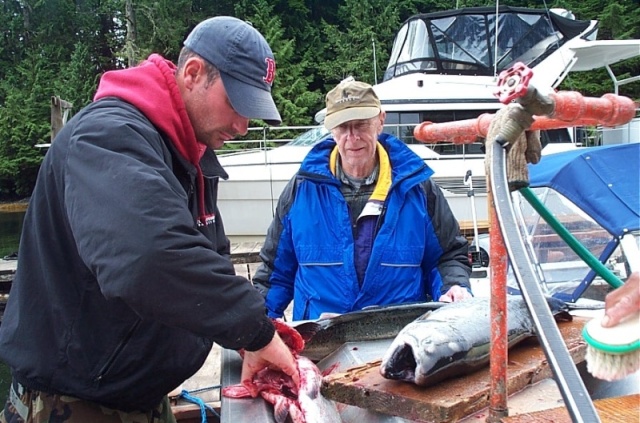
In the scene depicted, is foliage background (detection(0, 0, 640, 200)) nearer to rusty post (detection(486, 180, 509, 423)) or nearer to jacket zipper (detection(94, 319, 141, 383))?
jacket zipper (detection(94, 319, 141, 383))

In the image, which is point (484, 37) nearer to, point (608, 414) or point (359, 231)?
point (359, 231)

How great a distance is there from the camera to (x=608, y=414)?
133cm

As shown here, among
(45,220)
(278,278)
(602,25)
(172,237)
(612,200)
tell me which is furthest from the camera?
(602,25)

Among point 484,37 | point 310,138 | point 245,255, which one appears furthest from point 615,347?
point 484,37

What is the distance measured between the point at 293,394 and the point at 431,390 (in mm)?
551

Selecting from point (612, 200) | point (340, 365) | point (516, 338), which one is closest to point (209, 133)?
point (340, 365)

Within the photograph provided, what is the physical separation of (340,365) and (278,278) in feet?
4.20

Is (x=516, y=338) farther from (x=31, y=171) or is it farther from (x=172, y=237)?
(x=31, y=171)

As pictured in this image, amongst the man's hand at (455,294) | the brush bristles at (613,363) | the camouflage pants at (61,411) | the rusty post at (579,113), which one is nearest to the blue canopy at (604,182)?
the man's hand at (455,294)

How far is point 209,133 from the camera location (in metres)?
2.13

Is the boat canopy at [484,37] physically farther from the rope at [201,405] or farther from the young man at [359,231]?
the rope at [201,405]

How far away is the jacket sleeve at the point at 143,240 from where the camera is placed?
145 cm

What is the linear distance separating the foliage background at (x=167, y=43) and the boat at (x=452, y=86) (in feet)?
55.8

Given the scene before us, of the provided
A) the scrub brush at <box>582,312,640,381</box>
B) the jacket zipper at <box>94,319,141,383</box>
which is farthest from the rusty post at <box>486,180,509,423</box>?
the jacket zipper at <box>94,319,141,383</box>
